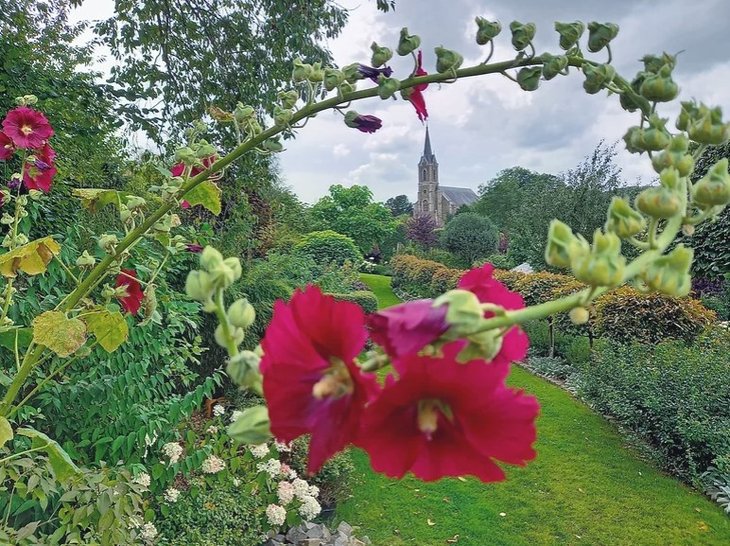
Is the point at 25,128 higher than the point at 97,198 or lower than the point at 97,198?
higher

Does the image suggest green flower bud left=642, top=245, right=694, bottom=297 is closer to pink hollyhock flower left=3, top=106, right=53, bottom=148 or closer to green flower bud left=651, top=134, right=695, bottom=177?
green flower bud left=651, top=134, right=695, bottom=177

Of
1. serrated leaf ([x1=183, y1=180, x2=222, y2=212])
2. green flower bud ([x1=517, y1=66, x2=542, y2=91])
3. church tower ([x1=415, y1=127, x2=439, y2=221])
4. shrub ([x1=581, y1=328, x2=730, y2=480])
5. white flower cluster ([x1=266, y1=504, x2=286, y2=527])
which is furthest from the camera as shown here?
church tower ([x1=415, y1=127, x2=439, y2=221])

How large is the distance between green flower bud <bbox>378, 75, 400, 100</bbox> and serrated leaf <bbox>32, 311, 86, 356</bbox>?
81 cm

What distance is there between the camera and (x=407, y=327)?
13.4 inches

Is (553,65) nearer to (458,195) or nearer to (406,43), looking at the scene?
(406,43)

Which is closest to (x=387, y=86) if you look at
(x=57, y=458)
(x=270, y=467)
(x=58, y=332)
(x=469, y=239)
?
(x=58, y=332)

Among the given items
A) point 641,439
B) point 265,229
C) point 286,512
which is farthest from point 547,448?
point 265,229

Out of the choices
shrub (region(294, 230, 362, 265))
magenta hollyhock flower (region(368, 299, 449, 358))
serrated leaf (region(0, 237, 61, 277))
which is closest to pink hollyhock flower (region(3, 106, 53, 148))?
serrated leaf (region(0, 237, 61, 277))

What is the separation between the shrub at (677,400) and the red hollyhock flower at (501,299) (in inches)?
215

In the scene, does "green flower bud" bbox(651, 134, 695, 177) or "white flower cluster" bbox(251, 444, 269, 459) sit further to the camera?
"white flower cluster" bbox(251, 444, 269, 459)

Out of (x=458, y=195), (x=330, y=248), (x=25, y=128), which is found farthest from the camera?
(x=458, y=195)


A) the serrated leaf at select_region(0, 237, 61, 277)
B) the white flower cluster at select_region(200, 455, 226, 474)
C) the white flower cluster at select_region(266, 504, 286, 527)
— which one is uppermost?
the serrated leaf at select_region(0, 237, 61, 277)

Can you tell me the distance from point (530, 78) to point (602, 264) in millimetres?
571

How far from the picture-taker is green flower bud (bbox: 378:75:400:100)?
3.07 ft
